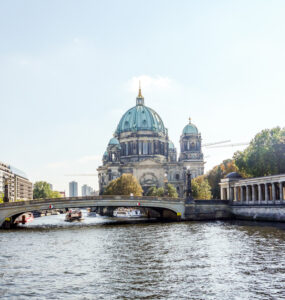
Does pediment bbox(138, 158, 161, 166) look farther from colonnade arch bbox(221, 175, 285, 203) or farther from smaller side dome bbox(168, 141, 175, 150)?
colonnade arch bbox(221, 175, 285, 203)

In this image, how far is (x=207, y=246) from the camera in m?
38.2

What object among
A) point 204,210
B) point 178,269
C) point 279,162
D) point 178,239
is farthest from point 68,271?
point 279,162

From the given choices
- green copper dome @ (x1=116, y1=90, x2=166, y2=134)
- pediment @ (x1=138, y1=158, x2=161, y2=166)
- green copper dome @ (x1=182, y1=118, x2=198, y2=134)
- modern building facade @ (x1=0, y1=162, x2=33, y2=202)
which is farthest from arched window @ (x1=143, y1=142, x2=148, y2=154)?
modern building facade @ (x1=0, y1=162, x2=33, y2=202)

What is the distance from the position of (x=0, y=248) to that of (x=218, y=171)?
3424 inches

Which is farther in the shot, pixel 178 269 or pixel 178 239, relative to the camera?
pixel 178 239

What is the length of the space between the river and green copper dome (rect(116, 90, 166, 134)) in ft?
397

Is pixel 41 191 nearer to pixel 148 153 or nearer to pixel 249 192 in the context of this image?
pixel 148 153

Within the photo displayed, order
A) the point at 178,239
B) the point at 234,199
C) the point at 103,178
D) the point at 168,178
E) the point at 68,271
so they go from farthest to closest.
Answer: the point at 103,178
the point at 168,178
the point at 234,199
the point at 178,239
the point at 68,271

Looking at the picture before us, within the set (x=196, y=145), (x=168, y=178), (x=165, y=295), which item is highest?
(x=196, y=145)

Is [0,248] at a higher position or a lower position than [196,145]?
lower

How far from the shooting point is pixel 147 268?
94.6 feet

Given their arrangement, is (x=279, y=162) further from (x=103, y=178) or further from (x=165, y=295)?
(x=103, y=178)

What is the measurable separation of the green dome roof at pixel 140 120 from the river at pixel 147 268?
397 ft

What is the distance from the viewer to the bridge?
66.1m
